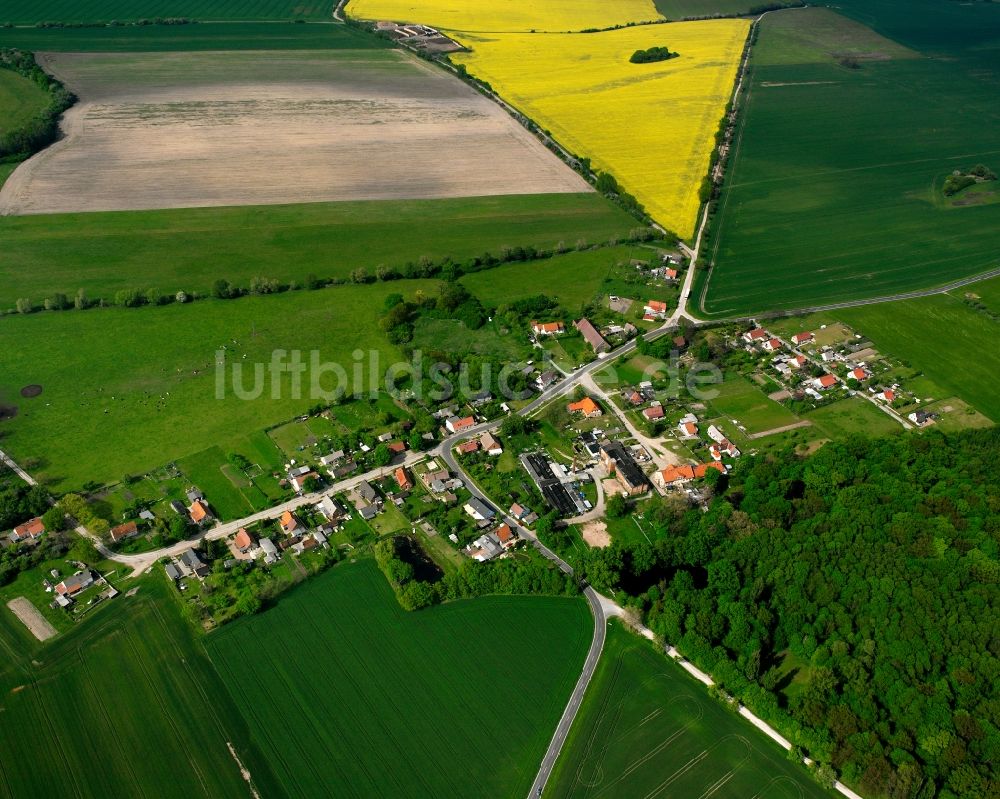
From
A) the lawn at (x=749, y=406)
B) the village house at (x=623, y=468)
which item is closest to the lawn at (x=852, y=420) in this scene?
the lawn at (x=749, y=406)

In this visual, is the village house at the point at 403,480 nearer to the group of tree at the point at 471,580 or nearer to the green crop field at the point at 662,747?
the group of tree at the point at 471,580

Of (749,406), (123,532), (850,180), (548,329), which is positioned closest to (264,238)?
(548,329)

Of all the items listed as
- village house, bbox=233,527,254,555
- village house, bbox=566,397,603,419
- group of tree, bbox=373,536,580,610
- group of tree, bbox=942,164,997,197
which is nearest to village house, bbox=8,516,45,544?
village house, bbox=233,527,254,555

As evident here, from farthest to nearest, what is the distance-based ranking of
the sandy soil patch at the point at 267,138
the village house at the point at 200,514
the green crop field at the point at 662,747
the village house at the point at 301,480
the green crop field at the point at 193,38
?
the green crop field at the point at 193,38
the sandy soil patch at the point at 267,138
the village house at the point at 301,480
the village house at the point at 200,514
the green crop field at the point at 662,747

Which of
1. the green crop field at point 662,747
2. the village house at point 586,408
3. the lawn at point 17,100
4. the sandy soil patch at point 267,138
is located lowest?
the green crop field at point 662,747

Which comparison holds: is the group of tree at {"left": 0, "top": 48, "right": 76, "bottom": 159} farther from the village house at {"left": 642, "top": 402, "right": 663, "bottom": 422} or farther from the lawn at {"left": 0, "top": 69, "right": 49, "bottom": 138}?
the village house at {"left": 642, "top": 402, "right": 663, "bottom": 422}

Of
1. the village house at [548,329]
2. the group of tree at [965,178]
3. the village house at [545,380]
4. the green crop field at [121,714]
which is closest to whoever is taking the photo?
the green crop field at [121,714]

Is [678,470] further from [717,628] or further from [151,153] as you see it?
[151,153]

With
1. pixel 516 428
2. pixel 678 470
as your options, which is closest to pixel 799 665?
pixel 678 470
